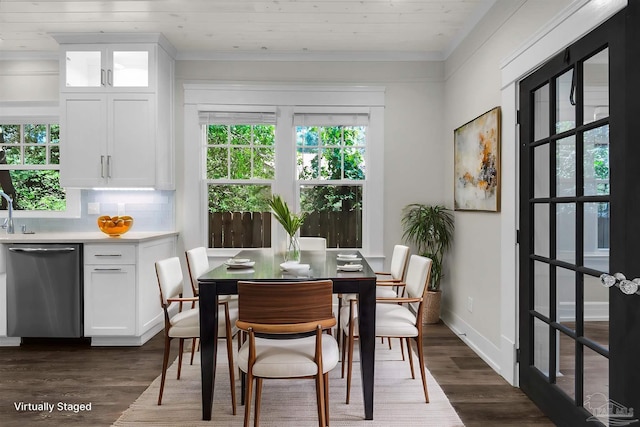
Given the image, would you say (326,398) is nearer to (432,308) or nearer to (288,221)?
(288,221)

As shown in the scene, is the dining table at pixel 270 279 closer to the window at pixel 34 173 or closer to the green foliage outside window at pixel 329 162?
the green foliage outside window at pixel 329 162

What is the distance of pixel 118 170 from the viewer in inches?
169

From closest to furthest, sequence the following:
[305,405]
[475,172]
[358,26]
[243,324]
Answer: [243,324] → [305,405] → [475,172] → [358,26]

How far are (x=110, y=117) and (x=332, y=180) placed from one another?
233cm

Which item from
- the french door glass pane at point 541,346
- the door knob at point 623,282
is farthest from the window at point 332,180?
the door knob at point 623,282

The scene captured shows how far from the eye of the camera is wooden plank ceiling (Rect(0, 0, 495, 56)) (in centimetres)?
363

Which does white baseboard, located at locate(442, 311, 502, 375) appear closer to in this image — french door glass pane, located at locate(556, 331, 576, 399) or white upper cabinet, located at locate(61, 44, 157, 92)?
french door glass pane, located at locate(556, 331, 576, 399)

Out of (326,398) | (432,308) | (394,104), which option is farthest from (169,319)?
(394,104)

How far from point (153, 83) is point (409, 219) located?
9.72 feet

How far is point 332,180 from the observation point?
4891 millimetres

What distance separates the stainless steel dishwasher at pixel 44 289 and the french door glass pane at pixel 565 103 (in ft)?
12.5

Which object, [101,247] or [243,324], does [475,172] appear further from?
[101,247]

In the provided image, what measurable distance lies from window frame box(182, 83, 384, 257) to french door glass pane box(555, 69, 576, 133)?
2439mm

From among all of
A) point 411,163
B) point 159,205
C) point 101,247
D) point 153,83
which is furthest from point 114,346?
point 411,163
